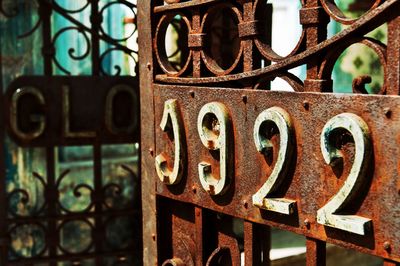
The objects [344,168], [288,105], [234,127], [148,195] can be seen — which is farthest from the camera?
[148,195]

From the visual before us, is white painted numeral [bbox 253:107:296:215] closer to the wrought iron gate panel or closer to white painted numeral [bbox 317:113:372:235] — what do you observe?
white painted numeral [bbox 317:113:372:235]

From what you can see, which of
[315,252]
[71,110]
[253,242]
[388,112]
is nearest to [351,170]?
[388,112]

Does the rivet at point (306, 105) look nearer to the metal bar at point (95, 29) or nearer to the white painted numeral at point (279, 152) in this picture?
the white painted numeral at point (279, 152)

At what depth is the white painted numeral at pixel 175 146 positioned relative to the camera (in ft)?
6.17

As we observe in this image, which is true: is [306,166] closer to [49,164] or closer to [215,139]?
[215,139]

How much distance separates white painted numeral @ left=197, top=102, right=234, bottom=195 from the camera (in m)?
1.69

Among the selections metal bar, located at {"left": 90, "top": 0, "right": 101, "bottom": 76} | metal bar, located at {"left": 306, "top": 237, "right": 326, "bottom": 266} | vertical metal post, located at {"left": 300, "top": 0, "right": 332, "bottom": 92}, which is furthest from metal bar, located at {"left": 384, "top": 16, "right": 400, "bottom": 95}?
metal bar, located at {"left": 90, "top": 0, "right": 101, "bottom": 76}

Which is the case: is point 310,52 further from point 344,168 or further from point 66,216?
point 66,216

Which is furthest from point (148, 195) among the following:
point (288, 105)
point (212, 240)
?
point (288, 105)

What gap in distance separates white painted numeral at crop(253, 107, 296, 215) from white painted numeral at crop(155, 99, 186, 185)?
341mm

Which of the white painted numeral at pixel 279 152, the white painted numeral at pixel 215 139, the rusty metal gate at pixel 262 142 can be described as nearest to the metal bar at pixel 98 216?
the rusty metal gate at pixel 262 142

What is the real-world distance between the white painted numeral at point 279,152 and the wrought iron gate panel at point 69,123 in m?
1.81

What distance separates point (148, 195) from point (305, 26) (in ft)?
2.79

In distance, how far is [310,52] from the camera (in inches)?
56.8
